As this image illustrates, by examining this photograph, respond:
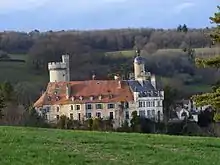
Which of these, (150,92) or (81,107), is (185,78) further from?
(81,107)

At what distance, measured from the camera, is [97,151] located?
63.2 ft

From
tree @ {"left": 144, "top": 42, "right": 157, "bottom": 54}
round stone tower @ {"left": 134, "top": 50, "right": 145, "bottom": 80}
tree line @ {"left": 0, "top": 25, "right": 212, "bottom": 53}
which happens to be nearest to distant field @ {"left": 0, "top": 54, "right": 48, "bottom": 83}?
tree line @ {"left": 0, "top": 25, "right": 212, "bottom": 53}

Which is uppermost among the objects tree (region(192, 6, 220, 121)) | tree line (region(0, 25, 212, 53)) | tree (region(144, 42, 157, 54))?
tree line (region(0, 25, 212, 53))

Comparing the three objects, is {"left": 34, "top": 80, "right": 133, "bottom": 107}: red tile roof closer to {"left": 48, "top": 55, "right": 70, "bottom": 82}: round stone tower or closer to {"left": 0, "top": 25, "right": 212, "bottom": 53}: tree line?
{"left": 48, "top": 55, "right": 70, "bottom": 82}: round stone tower

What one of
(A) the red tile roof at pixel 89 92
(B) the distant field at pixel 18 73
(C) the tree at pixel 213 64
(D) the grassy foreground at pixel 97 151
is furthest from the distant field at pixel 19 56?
(D) the grassy foreground at pixel 97 151

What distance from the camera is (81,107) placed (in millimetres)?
101688

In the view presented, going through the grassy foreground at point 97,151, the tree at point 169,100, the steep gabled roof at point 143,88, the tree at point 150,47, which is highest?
the tree at point 150,47

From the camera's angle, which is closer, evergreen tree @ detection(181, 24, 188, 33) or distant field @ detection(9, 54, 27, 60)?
distant field @ detection(9, 54, 27, 60)

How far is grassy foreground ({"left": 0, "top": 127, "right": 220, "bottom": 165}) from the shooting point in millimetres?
17406

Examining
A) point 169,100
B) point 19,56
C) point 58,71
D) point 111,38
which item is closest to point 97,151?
point 169,100

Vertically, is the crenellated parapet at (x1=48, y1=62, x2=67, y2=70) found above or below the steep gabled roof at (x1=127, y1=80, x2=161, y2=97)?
above

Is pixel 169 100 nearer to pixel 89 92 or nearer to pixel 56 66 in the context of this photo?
pixel 89 92

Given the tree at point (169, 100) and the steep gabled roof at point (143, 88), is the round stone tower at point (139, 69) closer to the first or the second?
the steep gabled roof at point (143, 88)

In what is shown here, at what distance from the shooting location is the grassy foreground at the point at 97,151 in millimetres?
17406
